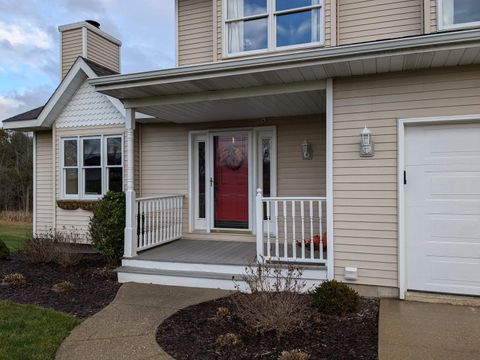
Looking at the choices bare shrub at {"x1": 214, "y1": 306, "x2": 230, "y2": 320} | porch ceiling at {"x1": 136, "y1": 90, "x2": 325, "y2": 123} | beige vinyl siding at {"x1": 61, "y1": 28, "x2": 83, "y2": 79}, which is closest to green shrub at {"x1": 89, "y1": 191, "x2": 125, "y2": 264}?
porch ceiling at {"x1": 136, "y1": 90, "x2": 325, "y2": 123}

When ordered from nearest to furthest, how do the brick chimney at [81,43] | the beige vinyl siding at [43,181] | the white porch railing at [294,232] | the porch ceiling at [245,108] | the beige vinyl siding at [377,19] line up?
the white porch railing at [294,232] → the porch ceiling at [245,108] → the beige vinyl siding at [377,19] → the beige vinyl siding at [43,181] → the brick chimney at [81,43]

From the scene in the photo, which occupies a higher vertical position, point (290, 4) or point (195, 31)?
point (290, 4)

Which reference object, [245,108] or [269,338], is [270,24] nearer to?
[245,108]

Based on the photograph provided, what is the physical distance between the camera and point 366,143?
15.1 feet

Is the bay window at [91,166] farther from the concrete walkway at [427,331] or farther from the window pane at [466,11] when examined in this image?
the window pane at [466,11]

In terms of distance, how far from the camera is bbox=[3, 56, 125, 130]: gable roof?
8.30 metres

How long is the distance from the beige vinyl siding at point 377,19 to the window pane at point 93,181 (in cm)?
597

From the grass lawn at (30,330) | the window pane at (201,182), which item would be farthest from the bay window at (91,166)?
the grass lawn at (30,330)

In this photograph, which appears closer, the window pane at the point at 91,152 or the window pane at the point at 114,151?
the window pane at the point at 114,151

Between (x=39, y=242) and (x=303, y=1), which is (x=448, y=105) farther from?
(x=39, y=242)

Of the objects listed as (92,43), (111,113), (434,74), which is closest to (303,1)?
(434,74)

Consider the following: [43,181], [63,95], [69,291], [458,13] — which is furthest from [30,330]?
[458,13]

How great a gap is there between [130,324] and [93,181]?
5.38 metres

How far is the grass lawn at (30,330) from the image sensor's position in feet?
10.9
